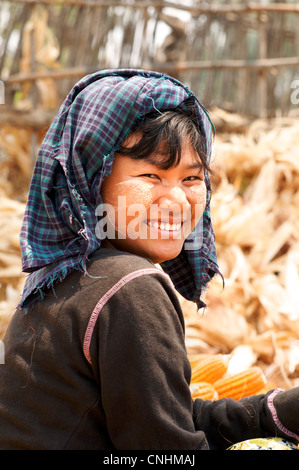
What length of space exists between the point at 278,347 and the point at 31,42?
3458 mm

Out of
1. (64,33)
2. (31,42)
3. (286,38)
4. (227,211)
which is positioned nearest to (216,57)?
(286,38)

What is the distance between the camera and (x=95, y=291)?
1.27m

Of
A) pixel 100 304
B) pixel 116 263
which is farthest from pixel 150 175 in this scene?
pixel 100 304

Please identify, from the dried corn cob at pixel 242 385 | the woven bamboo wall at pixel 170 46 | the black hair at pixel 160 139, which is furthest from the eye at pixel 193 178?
the woven bamboo wall at pixel 170 46

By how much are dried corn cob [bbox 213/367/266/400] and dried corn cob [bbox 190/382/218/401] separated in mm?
94

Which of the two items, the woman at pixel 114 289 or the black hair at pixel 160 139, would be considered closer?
the woman at pixel 114 289

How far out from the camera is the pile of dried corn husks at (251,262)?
8.89 ft

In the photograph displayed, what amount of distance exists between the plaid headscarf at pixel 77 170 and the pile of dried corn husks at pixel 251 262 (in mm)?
911

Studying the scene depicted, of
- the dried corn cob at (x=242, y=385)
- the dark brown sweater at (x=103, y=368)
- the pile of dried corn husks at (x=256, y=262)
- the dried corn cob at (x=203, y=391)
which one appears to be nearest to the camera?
the dark brown sweater at (x=103, y=368)

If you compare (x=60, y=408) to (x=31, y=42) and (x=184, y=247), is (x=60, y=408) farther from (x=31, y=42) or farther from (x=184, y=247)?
(x=31, y=42)

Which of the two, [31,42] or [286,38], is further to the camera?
[286,38]

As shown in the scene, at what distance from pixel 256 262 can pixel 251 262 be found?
3 centimetres

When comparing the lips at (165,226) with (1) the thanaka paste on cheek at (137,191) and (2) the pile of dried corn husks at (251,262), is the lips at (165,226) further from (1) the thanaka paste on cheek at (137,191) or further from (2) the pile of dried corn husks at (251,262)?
(2) the pile of dried corn husks at (251,262)

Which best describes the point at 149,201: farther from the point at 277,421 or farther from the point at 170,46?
the point at 170,46
